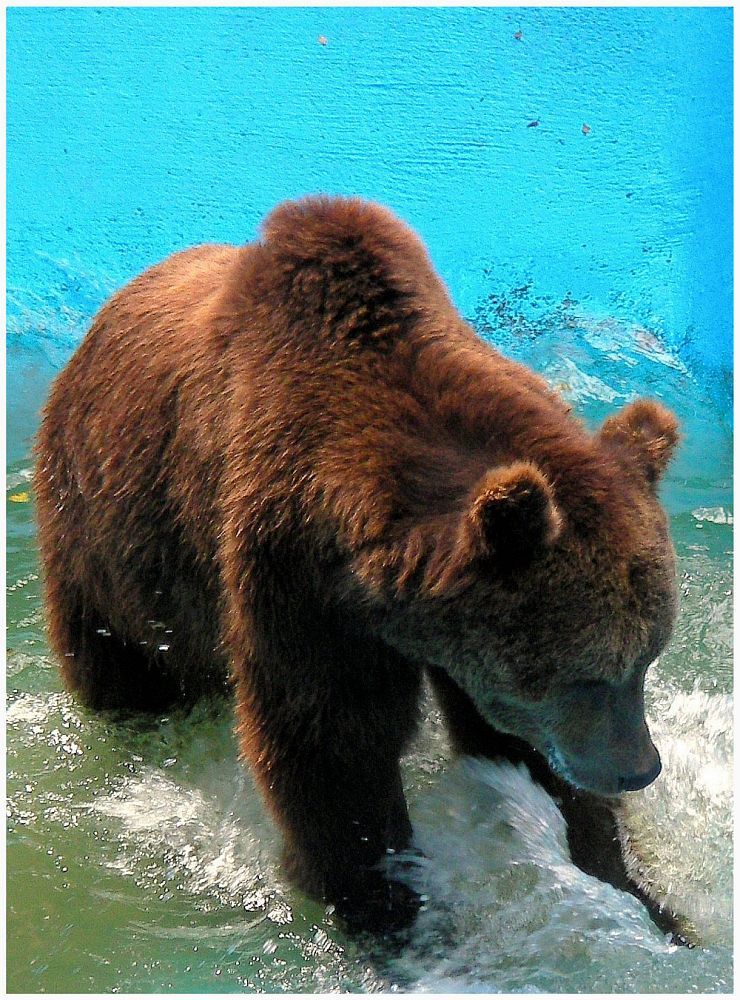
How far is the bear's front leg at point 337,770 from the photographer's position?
3.55m

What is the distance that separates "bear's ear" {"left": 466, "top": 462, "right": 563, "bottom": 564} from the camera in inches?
112

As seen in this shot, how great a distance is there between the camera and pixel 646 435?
3518mm

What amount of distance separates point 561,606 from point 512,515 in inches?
14.1

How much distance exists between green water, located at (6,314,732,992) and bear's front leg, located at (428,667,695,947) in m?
0.09

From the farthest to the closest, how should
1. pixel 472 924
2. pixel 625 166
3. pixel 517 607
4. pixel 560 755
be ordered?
pixel 625 166 → pixel 472 924 → pixel 560 755 → pixel 517 607

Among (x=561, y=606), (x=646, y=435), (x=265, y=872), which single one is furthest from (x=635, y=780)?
(x=265, y=872)

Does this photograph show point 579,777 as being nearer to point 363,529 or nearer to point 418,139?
point 363,529

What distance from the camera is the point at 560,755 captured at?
11.2 ft

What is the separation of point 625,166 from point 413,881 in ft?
19.2

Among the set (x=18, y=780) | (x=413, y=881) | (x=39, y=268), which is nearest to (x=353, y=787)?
(x=413, y=881)

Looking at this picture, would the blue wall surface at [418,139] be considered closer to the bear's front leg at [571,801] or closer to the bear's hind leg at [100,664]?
the bear's hind leg at [100,664]

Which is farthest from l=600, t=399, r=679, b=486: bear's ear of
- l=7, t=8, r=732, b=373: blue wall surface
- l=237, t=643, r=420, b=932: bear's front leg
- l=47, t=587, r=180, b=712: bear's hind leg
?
l=7, t=8, r=732, b=373: blue wall surface

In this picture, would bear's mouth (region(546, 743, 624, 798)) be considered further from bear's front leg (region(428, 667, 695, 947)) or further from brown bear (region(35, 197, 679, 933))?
bear's front leg (region(428, 667, 695, 947))

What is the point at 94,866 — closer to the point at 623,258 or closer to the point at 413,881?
the point at 413,881
